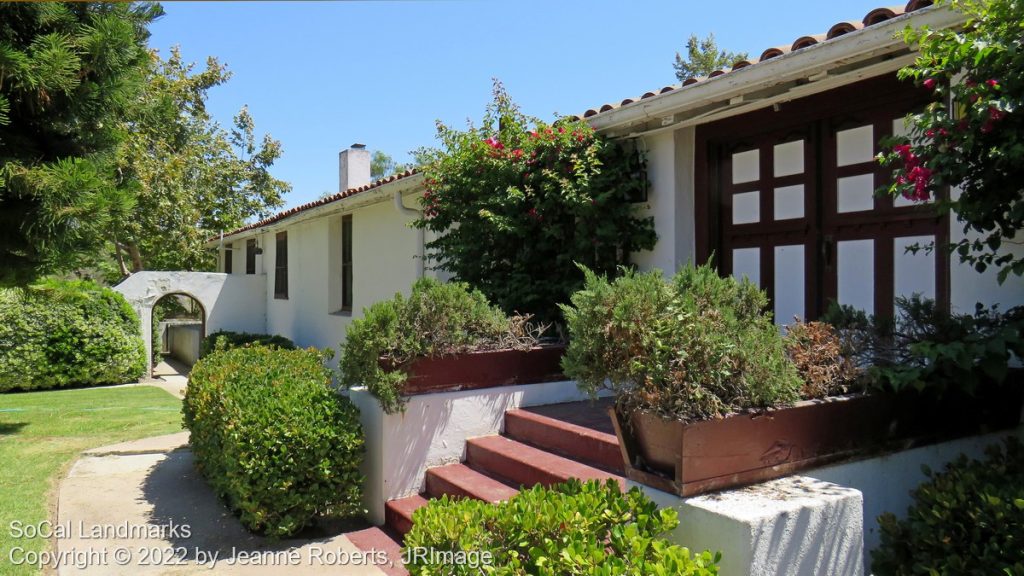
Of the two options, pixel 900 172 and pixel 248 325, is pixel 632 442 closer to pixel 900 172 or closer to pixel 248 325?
pixel 900 172

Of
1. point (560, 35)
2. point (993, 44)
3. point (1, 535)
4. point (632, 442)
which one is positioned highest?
point (560, 35)

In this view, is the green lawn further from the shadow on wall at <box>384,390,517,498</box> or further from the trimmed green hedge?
the shadow on wall at <box>384,390,517,498</box>

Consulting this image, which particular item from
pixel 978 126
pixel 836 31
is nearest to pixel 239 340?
pixel 836 31

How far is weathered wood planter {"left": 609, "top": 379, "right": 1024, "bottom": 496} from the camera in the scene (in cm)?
279

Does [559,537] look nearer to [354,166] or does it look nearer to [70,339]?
[354,166]

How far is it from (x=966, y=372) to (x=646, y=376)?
1479mm

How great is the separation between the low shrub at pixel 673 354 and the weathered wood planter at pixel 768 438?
0.24ft

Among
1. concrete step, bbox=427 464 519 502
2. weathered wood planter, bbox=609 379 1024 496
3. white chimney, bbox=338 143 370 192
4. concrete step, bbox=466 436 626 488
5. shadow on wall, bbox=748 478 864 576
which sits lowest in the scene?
concrete step, bbox=427 464 519 502

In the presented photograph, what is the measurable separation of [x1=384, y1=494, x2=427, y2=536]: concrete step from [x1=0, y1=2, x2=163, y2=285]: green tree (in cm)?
364

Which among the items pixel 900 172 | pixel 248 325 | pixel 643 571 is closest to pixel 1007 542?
pixel 643 571

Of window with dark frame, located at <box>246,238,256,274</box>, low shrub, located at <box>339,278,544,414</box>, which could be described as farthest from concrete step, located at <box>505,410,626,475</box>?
window with dark frame, located at <box>246,238,256,274</box>

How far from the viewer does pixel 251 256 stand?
62.1 feet

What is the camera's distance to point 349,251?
41.2 feet

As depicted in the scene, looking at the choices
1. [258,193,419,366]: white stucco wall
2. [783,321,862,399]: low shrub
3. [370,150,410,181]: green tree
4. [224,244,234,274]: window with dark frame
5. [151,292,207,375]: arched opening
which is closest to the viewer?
[783,321,862,399]: low shrub
